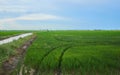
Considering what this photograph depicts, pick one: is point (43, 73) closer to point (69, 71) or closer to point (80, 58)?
point (69, 71)

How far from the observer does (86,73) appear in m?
15.3

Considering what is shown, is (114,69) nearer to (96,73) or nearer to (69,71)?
(96,73)

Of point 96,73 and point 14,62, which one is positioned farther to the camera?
point 14,62

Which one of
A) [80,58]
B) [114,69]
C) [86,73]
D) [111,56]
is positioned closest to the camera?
[86,73]

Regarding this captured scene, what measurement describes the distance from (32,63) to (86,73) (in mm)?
3951

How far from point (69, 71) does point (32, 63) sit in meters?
3.13

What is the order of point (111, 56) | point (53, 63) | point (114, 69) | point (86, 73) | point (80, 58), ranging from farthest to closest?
point (111, 56) < point (80, 58) < point (53, 63) < point (114, 69) < point (86, 73)

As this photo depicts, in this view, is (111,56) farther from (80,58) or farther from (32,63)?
(32,63)

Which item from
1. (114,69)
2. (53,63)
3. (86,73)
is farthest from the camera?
(53,63)

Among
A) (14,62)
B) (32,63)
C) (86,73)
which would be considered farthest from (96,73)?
(14,62)

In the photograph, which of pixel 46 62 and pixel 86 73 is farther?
pixel 46 62

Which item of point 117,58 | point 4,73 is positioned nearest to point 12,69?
point 4,73

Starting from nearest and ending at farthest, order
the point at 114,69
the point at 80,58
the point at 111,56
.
Result: the point at 114,69
the point at 80,58
the point at 111,56

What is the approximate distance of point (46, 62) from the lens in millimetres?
17719
